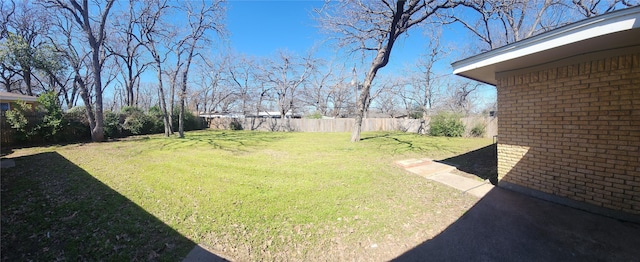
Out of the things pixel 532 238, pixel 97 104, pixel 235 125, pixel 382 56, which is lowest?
pixel 532 238

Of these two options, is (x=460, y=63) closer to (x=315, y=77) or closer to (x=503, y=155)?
(x=503, y=155)

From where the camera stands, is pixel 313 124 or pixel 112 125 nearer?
pixel 112 125

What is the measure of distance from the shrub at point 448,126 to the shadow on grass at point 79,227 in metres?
17.1

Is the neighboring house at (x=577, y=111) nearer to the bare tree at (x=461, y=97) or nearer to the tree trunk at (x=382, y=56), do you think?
the tree trunk at (x=382, y=56)

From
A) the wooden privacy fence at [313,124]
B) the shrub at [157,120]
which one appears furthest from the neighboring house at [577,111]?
the shrub at [157,120]

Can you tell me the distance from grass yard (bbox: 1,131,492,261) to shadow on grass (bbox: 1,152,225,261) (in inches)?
0.5

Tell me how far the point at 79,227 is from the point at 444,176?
239 inches

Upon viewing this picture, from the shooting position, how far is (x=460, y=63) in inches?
157

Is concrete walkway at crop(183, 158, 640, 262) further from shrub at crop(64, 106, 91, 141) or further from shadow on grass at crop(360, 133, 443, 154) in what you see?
shrub at crop(64, 106, 91, 141)

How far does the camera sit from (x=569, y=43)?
263cm

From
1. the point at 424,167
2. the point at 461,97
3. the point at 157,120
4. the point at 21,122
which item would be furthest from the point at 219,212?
the point at 461,97

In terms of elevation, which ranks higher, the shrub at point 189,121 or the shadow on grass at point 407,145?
the shrub at point 189,121

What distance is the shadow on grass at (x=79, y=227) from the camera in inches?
90.0

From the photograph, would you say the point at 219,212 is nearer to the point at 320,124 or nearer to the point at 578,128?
the point at 578,128
